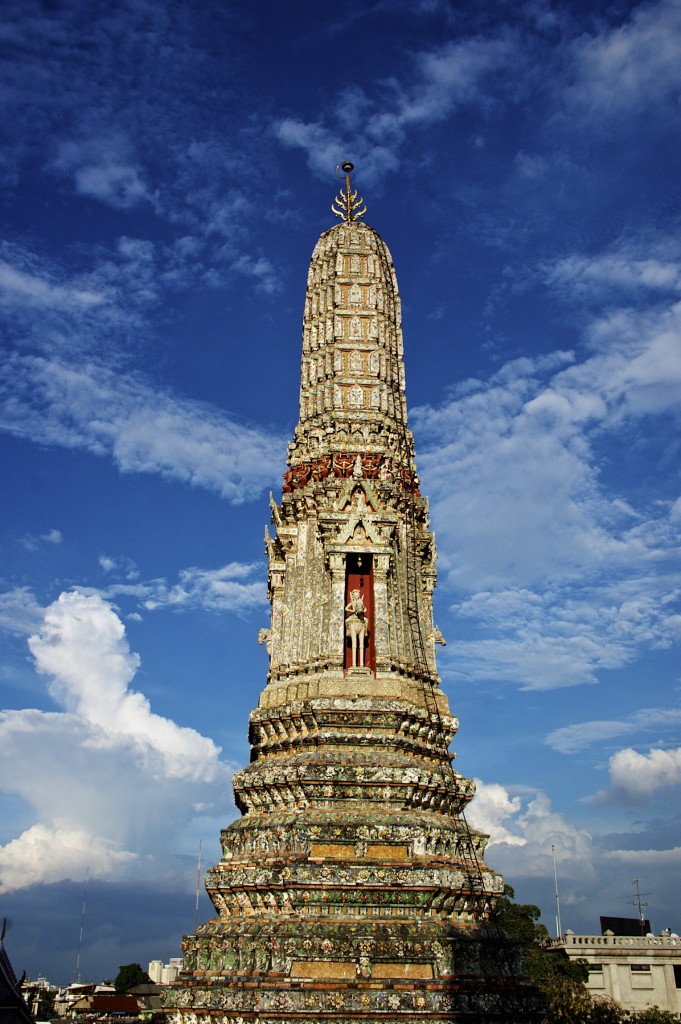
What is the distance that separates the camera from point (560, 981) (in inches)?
1389

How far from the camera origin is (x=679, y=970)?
42.8 metres

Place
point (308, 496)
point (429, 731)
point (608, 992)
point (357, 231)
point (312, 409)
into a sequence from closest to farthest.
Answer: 1. point (429, 731)
2. point (308, 496)
3. point (312, 409)
4. point (357, 231)
5. point (608, 992)

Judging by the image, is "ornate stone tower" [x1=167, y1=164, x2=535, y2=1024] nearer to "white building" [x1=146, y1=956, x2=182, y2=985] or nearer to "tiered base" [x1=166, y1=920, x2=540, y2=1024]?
"tiered base" [x1=166, y1=920, x2=540, y2=1024]

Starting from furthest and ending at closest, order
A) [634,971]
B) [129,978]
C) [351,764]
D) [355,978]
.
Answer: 1. [129,978]
2. [634,971]
3. [351,764]
4. [355,978]

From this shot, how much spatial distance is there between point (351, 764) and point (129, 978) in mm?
76220

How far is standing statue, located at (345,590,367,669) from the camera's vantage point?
860 inches

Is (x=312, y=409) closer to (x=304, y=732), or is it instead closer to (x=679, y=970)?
(x=304, y=732)

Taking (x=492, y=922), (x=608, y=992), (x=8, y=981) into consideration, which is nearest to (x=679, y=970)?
(x=608, y=992)

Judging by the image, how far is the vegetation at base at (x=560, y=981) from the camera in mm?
33625

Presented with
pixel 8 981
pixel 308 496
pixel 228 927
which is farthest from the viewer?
pixel 308 496

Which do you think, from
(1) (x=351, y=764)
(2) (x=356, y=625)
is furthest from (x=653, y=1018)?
(2) (x=356, y=625)

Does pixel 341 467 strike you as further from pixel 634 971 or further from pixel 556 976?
pixel 634 971

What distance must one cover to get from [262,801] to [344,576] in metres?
5.81

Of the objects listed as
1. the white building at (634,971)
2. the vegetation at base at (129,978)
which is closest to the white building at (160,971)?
the vegetation at base at (129,978)
